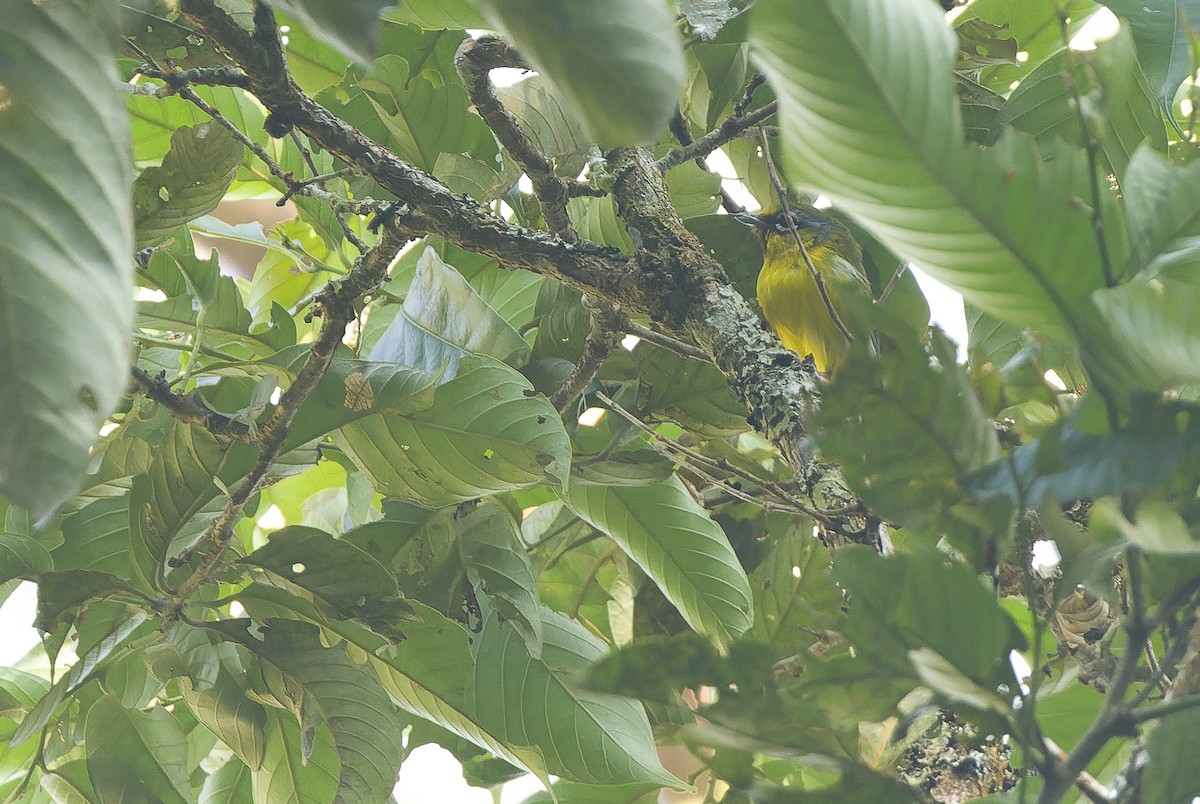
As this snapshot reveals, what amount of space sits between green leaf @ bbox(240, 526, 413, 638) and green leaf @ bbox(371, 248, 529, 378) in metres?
0.17

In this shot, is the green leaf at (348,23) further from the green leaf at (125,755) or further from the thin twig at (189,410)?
the green leaf at (125,755)

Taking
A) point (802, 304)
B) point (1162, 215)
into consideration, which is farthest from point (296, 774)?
point (802, 304)

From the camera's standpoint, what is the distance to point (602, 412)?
1048 millimetres

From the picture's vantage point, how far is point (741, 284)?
947 millimetres

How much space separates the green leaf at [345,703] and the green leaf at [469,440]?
0.14 m

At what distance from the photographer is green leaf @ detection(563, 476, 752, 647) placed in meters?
0.87

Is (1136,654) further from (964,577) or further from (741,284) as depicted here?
(741,284)

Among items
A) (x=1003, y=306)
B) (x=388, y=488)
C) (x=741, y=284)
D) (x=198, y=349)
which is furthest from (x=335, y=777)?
(x=1003, y=306)

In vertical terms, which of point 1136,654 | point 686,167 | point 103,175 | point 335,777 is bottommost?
point 335,777

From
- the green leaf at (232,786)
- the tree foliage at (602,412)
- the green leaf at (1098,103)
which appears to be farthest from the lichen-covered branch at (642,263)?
the green leaf at (232,786)

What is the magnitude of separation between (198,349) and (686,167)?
0.47m

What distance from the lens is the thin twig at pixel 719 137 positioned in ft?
2.62

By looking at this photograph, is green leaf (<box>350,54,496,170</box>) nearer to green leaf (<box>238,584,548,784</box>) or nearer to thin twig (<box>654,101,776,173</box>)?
thin twig (<box>654,101,776,173</box>)

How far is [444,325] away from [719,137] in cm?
28
